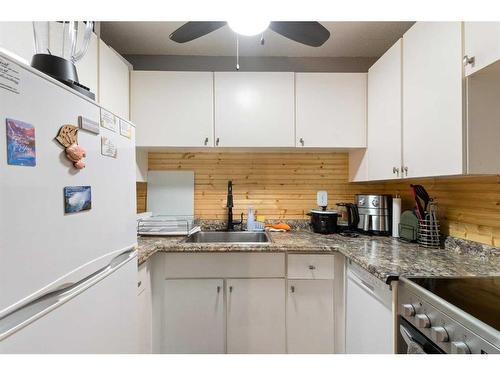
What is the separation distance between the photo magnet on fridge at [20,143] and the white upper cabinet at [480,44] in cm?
143

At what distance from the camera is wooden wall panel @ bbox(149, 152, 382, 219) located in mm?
2193

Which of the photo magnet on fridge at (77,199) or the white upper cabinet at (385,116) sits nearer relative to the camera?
the photo magnet on fridge at (77,199)

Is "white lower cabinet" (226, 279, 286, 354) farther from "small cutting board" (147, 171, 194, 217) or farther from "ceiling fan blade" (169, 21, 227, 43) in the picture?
"ceiling fan blade" (169, 21, 227, 43)

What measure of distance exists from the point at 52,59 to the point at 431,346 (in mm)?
1509

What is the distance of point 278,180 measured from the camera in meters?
2.21

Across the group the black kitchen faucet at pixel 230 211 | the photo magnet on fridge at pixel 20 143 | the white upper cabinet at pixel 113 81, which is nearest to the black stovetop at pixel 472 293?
the photo magnet on fridge at pixel 20 143

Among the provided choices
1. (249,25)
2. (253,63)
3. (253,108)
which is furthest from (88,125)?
(253,63)

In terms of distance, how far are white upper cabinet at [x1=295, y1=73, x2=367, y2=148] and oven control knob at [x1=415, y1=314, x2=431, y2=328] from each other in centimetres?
130

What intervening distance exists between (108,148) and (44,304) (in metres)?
0.49

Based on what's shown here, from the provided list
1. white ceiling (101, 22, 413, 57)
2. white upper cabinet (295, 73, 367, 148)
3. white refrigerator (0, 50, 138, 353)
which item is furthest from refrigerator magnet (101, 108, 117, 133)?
white upper cabinet (295, 73, 367, 148)

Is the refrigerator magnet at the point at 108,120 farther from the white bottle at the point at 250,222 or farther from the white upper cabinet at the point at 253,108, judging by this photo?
the white bottle at the point at 250,222

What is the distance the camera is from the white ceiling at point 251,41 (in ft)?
5.80

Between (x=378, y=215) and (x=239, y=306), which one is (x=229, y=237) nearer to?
(x=239, y=306)
